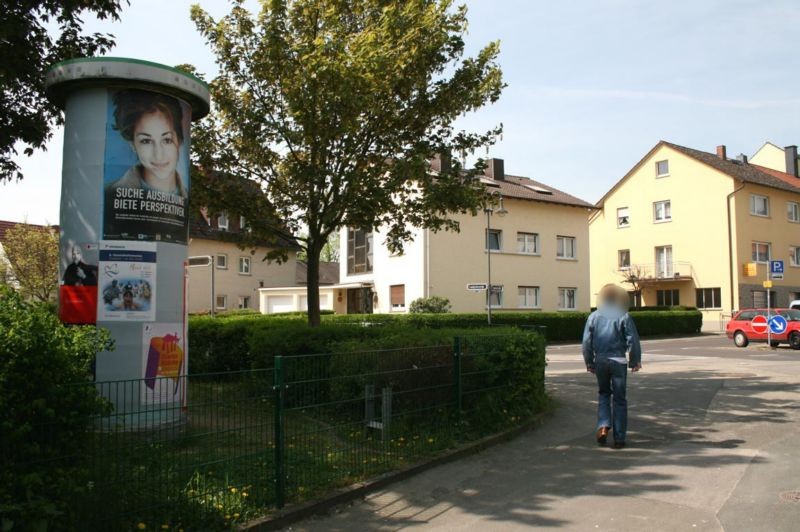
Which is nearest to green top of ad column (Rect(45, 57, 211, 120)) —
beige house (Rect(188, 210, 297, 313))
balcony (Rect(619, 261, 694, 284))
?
beige house (Rect(188, 210, 297, 313))

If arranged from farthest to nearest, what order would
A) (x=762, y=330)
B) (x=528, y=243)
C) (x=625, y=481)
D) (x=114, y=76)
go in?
(x=528, y=243) → (x=762, y=330) → (x=114, y=76) → (x=625, y=481)

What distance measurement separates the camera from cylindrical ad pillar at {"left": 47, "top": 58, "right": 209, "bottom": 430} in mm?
7434

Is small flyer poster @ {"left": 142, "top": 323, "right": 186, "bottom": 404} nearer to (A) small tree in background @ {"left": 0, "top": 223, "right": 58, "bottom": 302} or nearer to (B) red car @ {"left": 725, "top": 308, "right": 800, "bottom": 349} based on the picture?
(B) red car @ {"left": 725, "top": 308, "right": 800, "bottom": 349}

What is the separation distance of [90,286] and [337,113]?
15.4 feet

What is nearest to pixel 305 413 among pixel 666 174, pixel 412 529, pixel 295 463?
pixel 295 463

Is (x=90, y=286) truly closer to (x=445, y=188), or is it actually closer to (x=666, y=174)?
(x=445, y=188)

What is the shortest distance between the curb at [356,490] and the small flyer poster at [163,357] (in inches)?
94.6

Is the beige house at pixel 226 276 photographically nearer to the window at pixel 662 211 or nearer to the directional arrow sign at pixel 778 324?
the directional arrow sign at pixel 778 324

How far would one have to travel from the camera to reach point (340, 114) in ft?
34.3

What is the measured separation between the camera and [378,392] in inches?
285

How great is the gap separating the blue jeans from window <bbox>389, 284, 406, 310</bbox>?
2680 centimetres

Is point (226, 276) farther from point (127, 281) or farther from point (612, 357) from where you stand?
point (612, 357)

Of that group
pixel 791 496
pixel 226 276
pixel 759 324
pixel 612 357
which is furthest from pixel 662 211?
pixel 791 496

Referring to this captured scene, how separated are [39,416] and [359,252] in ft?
113
